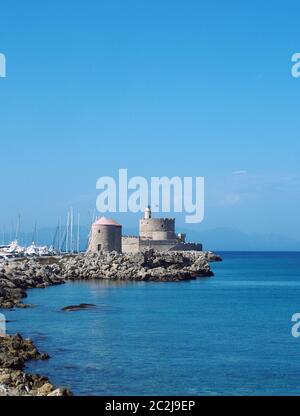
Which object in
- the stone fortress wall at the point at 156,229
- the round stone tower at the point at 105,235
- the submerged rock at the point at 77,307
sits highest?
the stone fortress wall at the point at 156,229

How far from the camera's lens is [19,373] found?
11195 millimetres

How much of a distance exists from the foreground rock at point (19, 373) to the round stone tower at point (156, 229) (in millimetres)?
51496

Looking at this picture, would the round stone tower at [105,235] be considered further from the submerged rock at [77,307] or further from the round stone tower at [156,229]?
the submerged rock at [77,307]


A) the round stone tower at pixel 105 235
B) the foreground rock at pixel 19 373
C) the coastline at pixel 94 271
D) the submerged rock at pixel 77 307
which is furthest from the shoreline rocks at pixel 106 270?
the foreground rock at pixel 19 373

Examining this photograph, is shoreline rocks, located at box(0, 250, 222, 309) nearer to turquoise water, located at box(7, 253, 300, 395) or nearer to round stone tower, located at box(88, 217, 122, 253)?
round stone tower, located at box(88, 217, 122, 253)

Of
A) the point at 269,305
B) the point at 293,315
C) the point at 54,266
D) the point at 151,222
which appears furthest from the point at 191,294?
the point at 151,222

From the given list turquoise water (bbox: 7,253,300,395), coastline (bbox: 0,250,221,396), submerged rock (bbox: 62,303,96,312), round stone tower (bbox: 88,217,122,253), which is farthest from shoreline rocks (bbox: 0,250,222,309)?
submerged rock (bbox: 62,303,96,312)

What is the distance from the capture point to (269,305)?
28.7 meters

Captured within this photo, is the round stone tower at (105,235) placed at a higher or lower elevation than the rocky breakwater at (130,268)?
higher

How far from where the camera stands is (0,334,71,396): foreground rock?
980cm

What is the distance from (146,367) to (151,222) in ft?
177

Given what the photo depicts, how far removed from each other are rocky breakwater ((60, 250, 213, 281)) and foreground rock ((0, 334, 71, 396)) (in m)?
26.3

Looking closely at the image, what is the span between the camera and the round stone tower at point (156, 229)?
67250mm
